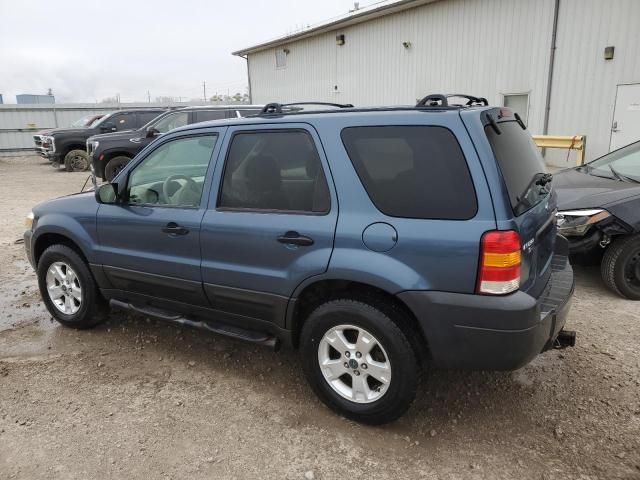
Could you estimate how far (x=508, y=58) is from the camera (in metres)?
13.3

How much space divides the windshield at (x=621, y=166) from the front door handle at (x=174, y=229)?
4289 mm

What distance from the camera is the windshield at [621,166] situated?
513cm

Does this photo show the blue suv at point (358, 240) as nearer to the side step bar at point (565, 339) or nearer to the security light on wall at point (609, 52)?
the side step bar at point (565, 339)

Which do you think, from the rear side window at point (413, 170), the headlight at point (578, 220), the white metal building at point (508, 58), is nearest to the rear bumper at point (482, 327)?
the rear side window at point (413, 170)

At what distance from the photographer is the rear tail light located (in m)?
2.39

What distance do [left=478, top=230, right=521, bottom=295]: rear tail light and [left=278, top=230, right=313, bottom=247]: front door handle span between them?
37.0 inches

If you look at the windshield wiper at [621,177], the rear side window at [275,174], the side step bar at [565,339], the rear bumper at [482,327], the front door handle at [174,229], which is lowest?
the side step bar at [565,339]

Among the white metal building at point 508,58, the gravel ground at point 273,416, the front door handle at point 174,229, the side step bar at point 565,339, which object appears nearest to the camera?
the gravel ground at point 273,416

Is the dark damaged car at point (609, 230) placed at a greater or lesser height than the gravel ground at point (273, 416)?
greater

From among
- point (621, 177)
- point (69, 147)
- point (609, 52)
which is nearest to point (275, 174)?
point (621, 177)

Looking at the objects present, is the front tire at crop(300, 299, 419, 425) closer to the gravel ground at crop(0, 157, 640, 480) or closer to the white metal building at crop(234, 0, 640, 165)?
the gravel ground at crop(0, 157, 640, 480)

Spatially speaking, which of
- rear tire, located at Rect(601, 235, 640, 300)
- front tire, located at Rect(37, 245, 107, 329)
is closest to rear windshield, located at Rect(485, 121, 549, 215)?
rear tire, located at Rect(601, 235, 640, 300)

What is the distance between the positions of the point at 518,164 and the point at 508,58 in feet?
39.5

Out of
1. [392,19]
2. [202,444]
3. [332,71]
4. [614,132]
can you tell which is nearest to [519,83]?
[614,132]
